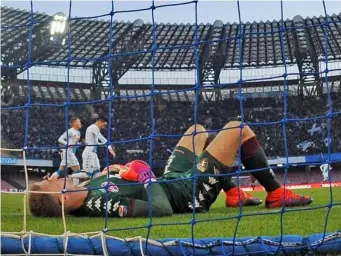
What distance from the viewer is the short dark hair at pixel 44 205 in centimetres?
414

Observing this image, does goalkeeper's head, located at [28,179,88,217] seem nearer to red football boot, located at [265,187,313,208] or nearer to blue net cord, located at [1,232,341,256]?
blue net cord, located at [1,232,341,256]

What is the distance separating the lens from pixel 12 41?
22.9 m

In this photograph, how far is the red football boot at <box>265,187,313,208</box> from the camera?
486 cm

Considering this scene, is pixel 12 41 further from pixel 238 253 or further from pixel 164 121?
pixel 238 253

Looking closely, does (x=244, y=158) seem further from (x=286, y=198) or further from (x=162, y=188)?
(x=162, y=188)

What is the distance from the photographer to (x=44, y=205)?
4.23m

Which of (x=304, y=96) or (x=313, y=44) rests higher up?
(x=313, y=44)

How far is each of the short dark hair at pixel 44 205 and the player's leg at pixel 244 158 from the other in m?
1.19

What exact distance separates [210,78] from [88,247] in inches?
1208

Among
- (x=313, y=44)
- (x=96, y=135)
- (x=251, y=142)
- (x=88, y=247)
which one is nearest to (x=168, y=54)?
(x=313, y=44)

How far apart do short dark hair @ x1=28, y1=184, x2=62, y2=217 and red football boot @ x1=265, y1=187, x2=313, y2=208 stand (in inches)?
76.3

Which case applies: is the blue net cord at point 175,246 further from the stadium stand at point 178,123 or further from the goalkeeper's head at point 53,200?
the stadium stand at point 178,123

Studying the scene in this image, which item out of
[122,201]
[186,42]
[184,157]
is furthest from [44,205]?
[186,42]

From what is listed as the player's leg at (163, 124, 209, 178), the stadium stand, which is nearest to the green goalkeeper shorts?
the player's leg at (163, 124, 209, 178)
